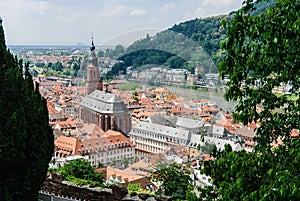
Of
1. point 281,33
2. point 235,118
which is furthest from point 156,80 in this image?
point 281,33

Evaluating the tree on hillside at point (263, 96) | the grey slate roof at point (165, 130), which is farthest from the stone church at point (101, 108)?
the tree on hillside at point (263, 96)

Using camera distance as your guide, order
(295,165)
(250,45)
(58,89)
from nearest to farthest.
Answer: (295,165)
(250,45)
(58,89)

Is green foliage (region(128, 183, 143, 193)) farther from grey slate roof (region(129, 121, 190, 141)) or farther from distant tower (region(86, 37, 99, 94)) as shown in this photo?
distant tower (region(86, 37, 99, 94))

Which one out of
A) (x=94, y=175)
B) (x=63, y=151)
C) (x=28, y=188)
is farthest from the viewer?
(x=63, y=151)

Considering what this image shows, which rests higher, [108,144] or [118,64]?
[118,64]

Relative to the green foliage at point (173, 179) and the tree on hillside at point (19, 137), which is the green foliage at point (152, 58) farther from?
the tree on hillside at point (19, 137)

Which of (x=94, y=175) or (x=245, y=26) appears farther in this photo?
(x=94, y=175)

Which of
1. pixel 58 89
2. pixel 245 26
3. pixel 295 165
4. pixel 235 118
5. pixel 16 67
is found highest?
pixel 245 26

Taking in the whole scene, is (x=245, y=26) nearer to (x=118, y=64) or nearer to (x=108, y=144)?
(x=118, y=64)
